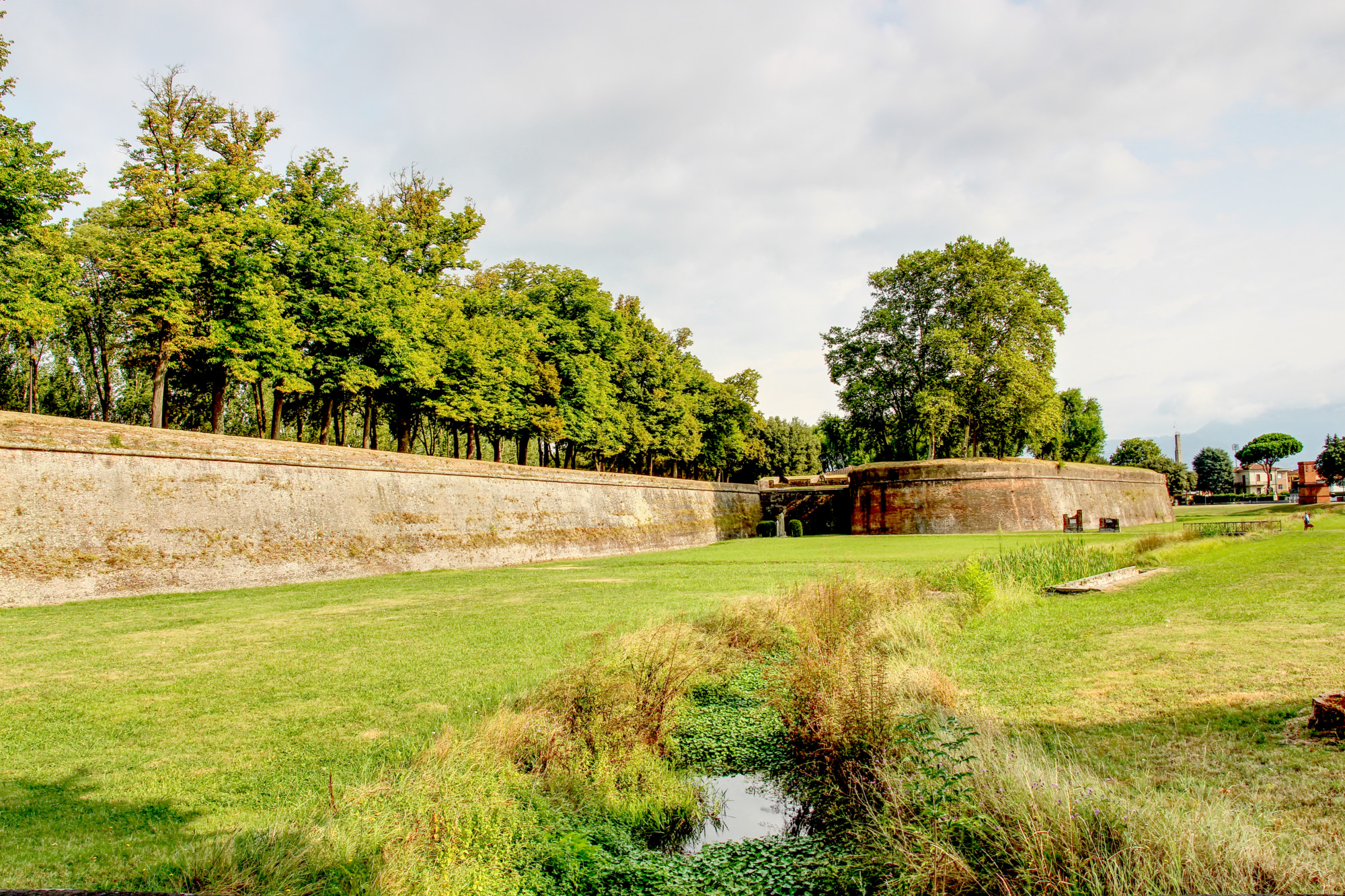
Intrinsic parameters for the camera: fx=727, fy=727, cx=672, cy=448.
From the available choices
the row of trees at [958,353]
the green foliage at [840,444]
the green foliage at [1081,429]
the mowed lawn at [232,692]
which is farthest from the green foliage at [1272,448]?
the mowed lawn at [232,692]

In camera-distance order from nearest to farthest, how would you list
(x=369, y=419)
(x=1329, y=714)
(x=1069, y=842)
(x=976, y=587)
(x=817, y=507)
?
(x=1069, y=842) < (x=1329, y=714) < (x=976, y=587) < (x=369, y=419) < (x=817, y=507)

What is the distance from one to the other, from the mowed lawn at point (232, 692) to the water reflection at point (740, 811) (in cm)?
202

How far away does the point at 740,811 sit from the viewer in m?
5.45

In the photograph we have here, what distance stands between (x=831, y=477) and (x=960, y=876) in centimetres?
4694

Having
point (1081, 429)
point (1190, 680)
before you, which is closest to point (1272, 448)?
point (1081, 429)

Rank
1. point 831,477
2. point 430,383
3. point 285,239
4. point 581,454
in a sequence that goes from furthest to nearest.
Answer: point 831,477 < point 581,454 < point 430,383 < point 285,239

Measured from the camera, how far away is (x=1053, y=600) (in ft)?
40.2

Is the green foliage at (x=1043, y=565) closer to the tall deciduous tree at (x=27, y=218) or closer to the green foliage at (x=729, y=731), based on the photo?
the green foliage at (x=729, y=731)

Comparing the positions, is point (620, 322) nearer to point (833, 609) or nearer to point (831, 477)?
point (831, 477)

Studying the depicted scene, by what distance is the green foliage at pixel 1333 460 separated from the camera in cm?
6481

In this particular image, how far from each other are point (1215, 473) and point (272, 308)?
337 feet

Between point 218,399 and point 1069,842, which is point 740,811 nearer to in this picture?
point 1069,842

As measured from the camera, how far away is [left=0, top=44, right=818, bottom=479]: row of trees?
19391mm

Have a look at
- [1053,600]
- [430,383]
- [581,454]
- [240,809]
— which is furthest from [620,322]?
[240,809]
